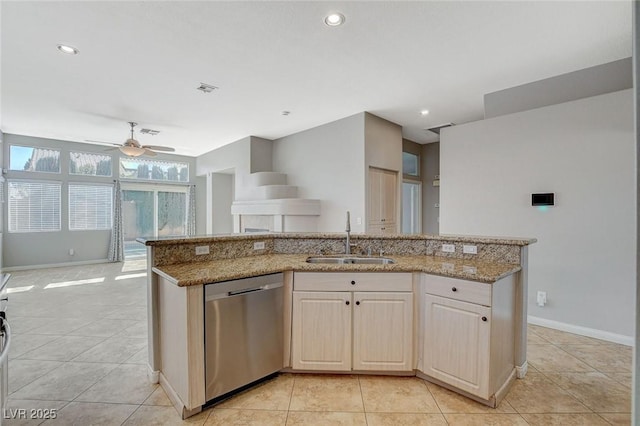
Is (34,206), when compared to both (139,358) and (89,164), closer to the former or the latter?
(89,164)

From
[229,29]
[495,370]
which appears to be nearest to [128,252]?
[229,29]

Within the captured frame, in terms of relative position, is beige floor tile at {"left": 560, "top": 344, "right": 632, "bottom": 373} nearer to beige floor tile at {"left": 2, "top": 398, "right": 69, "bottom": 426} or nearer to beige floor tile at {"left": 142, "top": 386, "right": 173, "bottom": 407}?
beige floor tile at {"left": 142, "top": 386, "right": 173, "bottom": 407}

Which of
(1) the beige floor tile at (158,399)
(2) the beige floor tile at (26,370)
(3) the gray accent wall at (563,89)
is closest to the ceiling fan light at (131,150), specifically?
(2) the beige floor tile at (26,370)

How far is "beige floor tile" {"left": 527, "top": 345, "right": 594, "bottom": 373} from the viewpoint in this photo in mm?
2508

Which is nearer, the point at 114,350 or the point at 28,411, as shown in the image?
the point at 28,411

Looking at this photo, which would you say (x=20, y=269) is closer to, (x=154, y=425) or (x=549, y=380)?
(x=154, y=425)

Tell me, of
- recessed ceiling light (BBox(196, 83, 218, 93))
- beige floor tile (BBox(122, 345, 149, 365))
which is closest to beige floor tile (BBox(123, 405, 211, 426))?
beige floor tile (BBox(122, 345, 149, 365))

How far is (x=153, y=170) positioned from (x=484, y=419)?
8.82 m

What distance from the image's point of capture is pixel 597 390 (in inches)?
86.4

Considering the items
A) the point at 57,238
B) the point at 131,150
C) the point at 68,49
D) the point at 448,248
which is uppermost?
the point at 68,49

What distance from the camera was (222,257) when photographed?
259 cm

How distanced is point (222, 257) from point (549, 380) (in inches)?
110

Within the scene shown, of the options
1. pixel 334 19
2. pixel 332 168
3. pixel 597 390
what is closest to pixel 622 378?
pixel 597 390

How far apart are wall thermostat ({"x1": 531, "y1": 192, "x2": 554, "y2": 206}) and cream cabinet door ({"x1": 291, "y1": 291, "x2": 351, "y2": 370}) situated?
271cm
